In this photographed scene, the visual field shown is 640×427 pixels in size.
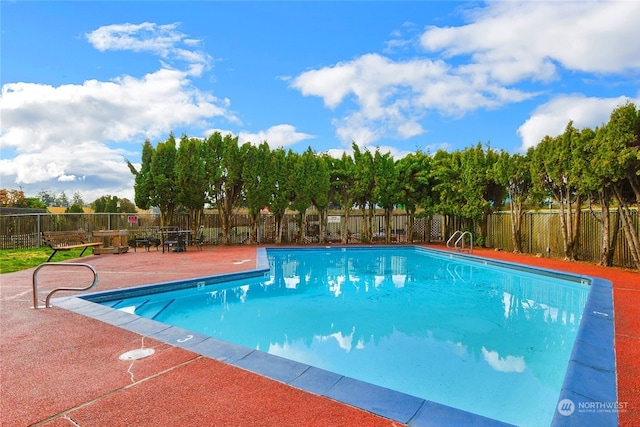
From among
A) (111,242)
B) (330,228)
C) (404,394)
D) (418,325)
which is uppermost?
(330,228)

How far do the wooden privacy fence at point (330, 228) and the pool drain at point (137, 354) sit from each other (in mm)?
12089

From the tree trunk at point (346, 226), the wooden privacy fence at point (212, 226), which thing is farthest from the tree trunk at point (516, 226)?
the tree trunk at point (346, 226)

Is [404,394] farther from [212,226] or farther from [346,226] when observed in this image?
[212,226]

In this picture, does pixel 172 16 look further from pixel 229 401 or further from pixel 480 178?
→ pixel 480 178

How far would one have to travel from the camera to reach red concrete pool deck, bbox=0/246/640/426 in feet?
8.03

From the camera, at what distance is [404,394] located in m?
2.81

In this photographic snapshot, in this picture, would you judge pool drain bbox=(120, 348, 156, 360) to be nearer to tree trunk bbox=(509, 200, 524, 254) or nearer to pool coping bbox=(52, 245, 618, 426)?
pool coping bbox=(52, 245, 618, 426)

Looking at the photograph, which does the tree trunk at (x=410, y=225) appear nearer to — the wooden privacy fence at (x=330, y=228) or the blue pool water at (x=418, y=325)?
Result: the wooden privacy fence at (x=330, y=228)

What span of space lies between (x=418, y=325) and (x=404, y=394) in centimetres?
322

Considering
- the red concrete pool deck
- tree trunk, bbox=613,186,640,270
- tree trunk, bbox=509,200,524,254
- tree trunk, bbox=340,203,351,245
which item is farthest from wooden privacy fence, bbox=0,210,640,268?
the red concrete pool deck

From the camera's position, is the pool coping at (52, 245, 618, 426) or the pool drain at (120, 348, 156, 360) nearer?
the pool coping at (52, 245, 618, 426)

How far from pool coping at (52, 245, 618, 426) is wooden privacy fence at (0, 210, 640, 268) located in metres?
8.07

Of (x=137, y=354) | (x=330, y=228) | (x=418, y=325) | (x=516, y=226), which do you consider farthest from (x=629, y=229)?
(x=330, y=228)

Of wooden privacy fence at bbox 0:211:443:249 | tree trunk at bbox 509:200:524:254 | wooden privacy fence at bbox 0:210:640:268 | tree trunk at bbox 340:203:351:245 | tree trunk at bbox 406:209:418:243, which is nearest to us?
wooden privacy fence at bbox 0:210:640:268
